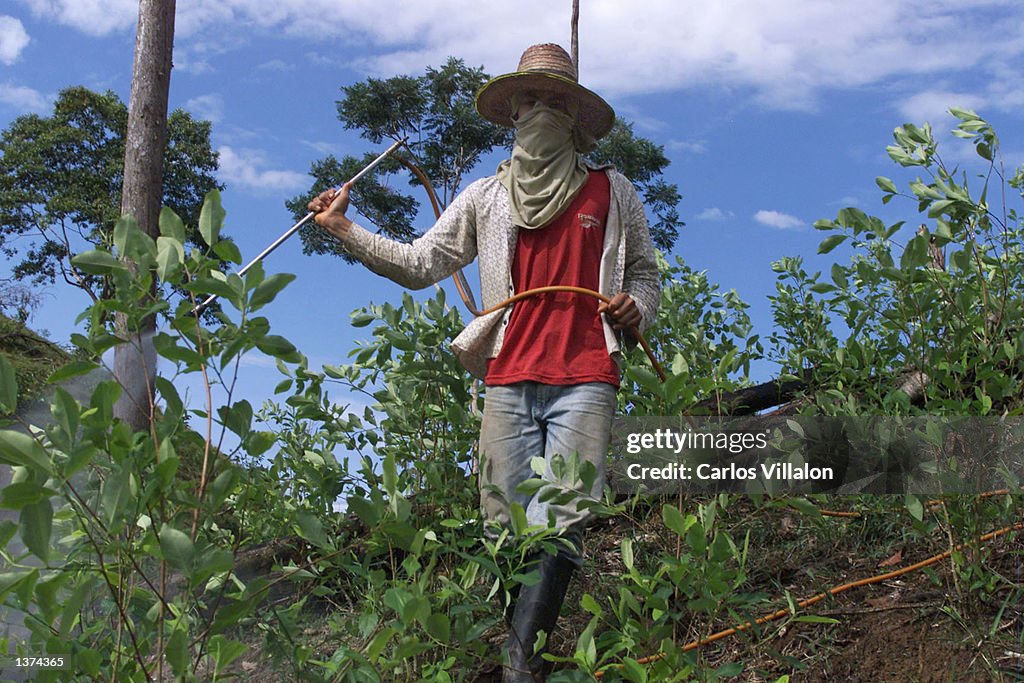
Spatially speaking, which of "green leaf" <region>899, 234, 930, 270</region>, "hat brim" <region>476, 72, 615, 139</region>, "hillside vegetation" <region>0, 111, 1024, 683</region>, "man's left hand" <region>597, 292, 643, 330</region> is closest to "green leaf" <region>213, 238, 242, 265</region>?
"hillside vegetation" <region>0, 111, 1024, 683</region>

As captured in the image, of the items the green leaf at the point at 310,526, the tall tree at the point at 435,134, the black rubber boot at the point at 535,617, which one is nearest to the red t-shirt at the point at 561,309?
the black rubber boot at the point at 535,617

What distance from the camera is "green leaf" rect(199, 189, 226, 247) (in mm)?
1691

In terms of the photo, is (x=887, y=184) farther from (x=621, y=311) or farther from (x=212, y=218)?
(x=212, y=218)

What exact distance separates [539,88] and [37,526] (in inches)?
91.8

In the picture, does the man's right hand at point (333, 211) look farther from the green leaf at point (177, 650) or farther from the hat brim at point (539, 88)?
the green leaf at point (177, 650)

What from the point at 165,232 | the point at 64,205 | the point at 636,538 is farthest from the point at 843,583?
the point at 64,205

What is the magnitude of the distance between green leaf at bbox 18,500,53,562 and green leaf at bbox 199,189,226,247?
512 mm

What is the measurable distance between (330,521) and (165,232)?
1.76 m

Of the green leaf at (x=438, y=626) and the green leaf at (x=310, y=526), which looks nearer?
the green leaf at (x=310, y=526)

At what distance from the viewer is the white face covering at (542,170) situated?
324 cm

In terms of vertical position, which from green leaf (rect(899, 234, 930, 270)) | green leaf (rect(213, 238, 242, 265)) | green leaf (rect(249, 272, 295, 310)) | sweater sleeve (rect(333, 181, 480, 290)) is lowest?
green leaf (rect(249, 272, 295, 310))

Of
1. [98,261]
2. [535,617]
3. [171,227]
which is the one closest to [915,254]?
[535,617]

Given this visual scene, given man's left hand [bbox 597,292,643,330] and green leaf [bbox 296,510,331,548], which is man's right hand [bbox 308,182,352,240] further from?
green leaf [bbox 296,510,331,548]

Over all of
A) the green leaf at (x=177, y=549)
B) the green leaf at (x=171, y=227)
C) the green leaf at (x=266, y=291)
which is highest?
the green leaf at (x=171, y=227)
